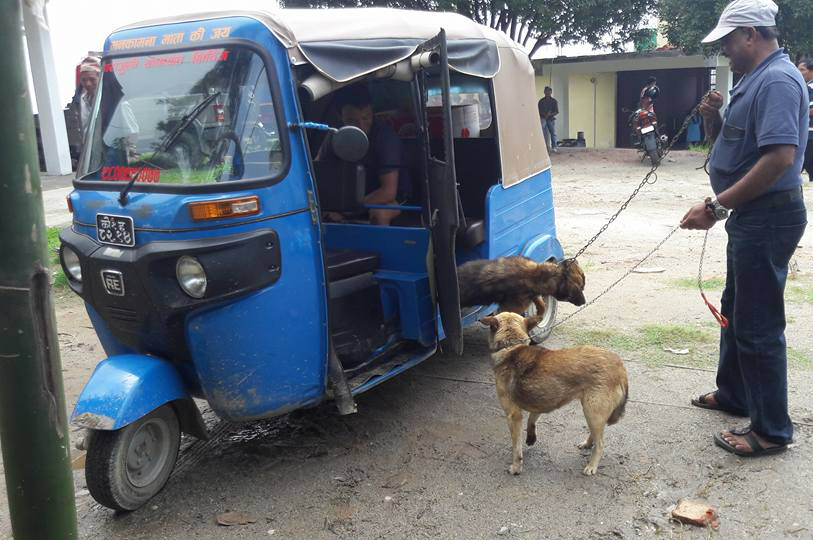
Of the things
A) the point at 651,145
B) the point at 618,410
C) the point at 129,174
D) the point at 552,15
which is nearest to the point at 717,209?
the point at 618,410

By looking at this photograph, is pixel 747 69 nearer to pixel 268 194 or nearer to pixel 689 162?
pixel 268 194

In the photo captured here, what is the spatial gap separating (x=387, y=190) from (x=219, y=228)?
1.86m

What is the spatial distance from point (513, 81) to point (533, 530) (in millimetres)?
3336

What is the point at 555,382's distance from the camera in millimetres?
3705

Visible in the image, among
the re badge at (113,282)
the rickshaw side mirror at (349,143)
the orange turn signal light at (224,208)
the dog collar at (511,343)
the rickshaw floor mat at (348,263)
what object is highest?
the rickshaw side mirror at (349,143)

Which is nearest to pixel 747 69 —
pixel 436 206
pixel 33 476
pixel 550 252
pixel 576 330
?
pixel 436 206

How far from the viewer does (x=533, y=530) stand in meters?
3.30

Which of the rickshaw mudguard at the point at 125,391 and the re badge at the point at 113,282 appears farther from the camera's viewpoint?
the re badge at the point at 113,282

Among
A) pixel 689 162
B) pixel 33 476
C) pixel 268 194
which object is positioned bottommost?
pixel 689 162

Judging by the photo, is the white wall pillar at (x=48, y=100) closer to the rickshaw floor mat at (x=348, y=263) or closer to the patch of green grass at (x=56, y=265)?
the patch of green grass at (x=56, y=265)

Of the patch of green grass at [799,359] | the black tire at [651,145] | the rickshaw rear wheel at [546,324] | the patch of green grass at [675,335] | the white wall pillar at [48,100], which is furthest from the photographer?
the black tire at [651,145]

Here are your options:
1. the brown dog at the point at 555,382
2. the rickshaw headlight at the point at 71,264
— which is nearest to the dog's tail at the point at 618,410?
the brown dog at the point at 555,382

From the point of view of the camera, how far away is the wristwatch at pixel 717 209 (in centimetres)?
370

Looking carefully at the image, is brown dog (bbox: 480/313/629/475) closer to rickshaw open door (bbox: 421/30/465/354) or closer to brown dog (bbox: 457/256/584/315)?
rickshaw open door (bbox: 421/30/465/354)
